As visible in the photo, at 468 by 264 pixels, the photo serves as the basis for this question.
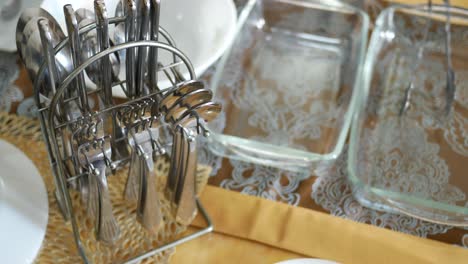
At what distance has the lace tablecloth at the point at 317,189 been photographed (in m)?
0.64

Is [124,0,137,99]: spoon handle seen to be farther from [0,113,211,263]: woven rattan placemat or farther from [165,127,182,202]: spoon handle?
[0,113,211,263]: woven rattan placemat

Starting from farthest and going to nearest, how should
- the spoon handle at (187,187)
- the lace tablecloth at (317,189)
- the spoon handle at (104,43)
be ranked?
the lace tablecloth at (317,189) → the spoon handle at (187,187) → the spoon handle at (104,43)

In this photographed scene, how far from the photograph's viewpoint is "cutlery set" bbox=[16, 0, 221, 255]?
0.45m

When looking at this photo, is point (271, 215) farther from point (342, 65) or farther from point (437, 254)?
point (342, 65)

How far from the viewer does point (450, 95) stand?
0.79 meters

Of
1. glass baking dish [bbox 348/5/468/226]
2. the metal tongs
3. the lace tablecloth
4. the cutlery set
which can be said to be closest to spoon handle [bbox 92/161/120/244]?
the cutlery set

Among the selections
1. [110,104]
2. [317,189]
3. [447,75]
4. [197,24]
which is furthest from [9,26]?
[447,75]

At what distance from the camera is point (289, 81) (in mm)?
811

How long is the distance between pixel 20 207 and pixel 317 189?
0.34 m

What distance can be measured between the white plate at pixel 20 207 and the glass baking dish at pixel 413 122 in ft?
1.16

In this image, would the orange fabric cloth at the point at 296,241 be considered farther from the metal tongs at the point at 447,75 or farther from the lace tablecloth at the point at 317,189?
the metal tongs at the point at 447,75

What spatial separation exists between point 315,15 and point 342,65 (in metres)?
0.09

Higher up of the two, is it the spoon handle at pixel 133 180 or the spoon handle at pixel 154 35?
the spoon handle at pixel 154 35

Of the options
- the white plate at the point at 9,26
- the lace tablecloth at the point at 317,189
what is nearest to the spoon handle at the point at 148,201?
the lace tablecloth at the point at 317,189
